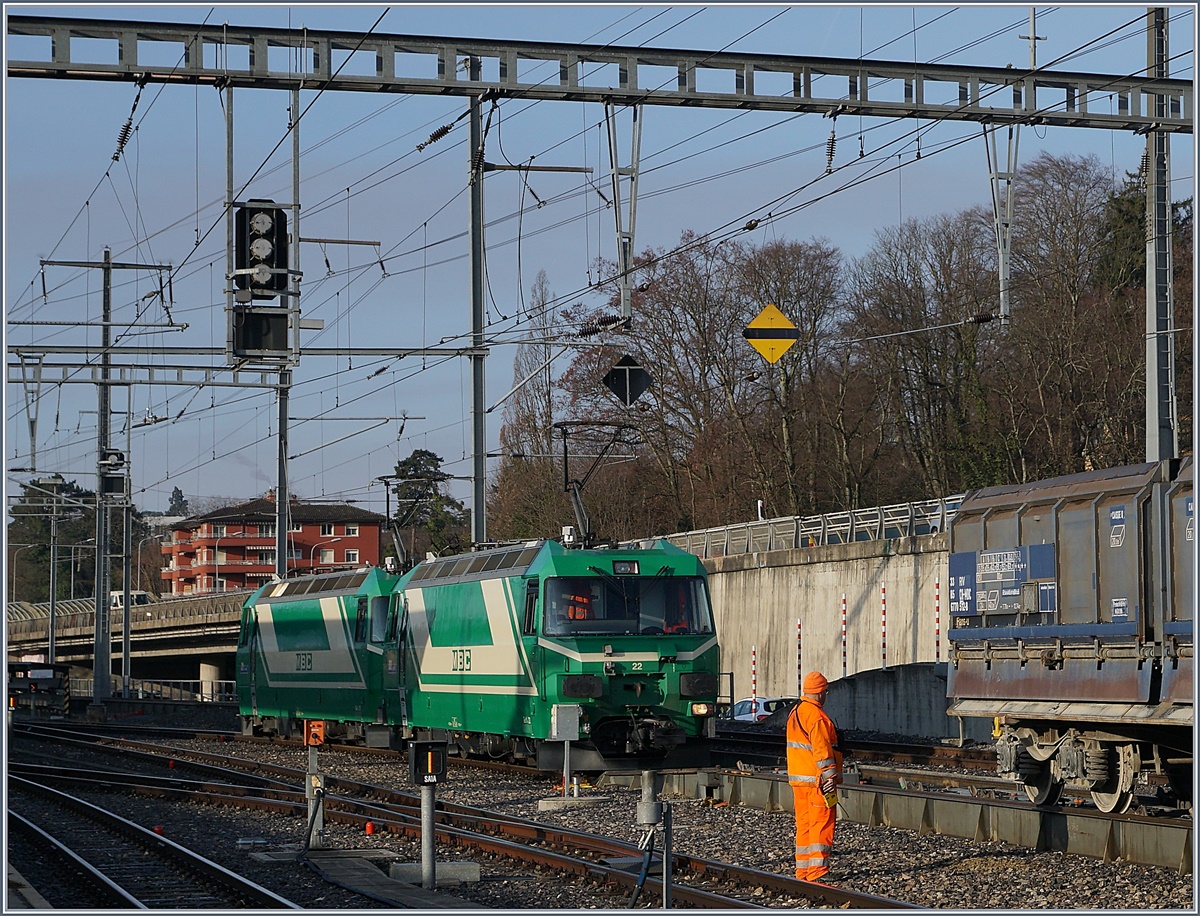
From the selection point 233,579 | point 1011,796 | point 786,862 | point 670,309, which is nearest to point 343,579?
point 1011,796

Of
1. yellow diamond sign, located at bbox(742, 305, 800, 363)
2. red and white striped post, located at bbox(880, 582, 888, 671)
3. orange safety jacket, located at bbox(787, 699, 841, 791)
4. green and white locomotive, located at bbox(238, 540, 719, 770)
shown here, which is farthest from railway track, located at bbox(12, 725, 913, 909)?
red and white striped post, located at bbox(880, 582, 888, 671)

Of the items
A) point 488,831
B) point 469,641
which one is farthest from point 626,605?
point 488,831

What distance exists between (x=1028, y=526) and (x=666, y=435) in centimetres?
3838

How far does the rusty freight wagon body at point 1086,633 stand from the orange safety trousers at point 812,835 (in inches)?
144

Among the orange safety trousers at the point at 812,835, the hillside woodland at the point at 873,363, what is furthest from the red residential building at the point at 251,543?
the orange safety trousers at the point at 812,835

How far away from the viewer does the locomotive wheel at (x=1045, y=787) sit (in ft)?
54.9

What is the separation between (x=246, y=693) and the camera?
38656mm

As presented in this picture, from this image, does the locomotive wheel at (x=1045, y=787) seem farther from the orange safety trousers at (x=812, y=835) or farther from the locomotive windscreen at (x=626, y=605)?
the locomotive windscreen at (x=626, y=605)

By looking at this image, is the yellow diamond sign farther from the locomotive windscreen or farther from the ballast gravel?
the ballast gravel

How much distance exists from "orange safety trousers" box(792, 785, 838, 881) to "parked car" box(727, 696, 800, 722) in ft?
77.4

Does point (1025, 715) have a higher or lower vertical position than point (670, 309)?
lower

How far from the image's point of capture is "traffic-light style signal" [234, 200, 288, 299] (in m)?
16.9

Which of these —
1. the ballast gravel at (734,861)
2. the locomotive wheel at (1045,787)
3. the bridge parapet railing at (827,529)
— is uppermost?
the bridge parapet railing at (827,529)

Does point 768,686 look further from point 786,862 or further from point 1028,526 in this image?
point 786,862
